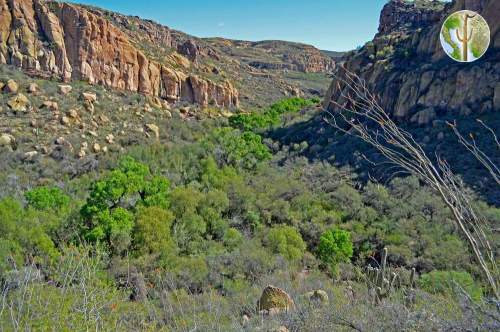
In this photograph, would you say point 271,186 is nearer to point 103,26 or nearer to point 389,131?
point 389,131

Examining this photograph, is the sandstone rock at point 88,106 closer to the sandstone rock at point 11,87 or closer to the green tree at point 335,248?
the sandstone rock at point 11,87

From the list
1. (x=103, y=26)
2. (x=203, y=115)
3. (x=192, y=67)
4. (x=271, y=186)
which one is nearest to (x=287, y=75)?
(x=192, y=67)

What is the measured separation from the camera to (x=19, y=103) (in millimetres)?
26703

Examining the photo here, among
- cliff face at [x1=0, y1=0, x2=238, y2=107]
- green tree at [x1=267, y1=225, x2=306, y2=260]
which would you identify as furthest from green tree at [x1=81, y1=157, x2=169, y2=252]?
cliff face at [x1=0, y1=0, x2=238, y2=107]

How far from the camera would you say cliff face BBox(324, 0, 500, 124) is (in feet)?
72.5

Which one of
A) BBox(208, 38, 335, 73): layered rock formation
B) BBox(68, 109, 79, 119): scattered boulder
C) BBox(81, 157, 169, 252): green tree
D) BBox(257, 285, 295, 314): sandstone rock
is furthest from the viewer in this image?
BBox(208, 38, 335, 73): layered rock formation

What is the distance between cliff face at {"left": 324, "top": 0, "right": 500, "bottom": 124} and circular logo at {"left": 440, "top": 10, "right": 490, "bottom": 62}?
16.3 m

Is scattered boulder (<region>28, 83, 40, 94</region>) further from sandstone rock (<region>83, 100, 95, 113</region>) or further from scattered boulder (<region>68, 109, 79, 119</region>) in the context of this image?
sandstone rock (<region>83, 100, 95, 113</region>)

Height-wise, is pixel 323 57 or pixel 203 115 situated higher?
pixel 323 57

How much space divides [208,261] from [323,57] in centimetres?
9893

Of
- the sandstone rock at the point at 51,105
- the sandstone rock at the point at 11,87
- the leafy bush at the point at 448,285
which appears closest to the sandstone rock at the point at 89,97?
the sandstone rock at the point at 51,105

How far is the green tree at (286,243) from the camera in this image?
47.8 feet

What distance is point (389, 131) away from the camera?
1699 mm

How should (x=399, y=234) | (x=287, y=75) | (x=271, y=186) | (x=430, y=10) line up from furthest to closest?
(x=287, y=75) → (x=430, y=10) → (x=271, y=186) → (x=399, y=234)
